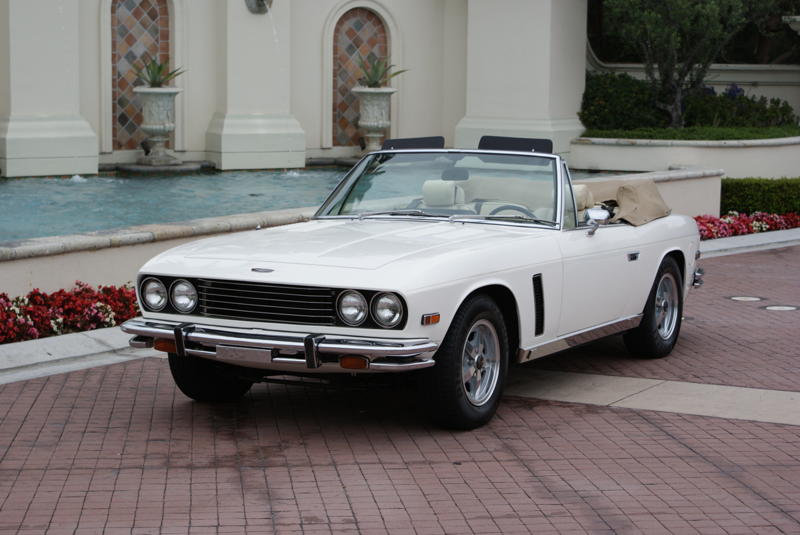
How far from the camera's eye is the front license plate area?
6184 mm

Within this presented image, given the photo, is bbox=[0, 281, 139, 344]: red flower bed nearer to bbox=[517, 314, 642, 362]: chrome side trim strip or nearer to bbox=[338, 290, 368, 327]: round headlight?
bbox=[338, 290, 368, 327]: round headlight

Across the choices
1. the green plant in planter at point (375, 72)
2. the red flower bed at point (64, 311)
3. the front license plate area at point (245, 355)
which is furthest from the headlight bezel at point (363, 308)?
the green plant in planter at point (375, 72)

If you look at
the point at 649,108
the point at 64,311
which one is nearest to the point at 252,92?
the point at 649,108

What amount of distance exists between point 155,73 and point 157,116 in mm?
669

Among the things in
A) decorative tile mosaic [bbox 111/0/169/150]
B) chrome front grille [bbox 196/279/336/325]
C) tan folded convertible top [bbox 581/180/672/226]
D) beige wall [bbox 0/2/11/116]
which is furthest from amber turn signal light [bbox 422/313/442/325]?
decorative tile mosaic [bbox 111/0/169/150]

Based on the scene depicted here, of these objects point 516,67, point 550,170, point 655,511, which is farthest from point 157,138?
point 655,511

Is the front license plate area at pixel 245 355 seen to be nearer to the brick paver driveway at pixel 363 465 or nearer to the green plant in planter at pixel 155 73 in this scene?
the brick paver driveway at pixel 363 465

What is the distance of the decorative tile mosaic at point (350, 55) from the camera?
74.8 ft

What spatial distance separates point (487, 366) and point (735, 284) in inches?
270

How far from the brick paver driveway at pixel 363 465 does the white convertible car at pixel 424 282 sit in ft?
1.15

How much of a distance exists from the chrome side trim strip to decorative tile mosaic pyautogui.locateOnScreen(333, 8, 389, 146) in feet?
49.6

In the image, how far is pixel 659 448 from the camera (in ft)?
21.2

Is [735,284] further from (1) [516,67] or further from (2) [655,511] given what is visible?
(1) [516,67]

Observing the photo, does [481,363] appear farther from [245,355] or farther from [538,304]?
[245,355]
